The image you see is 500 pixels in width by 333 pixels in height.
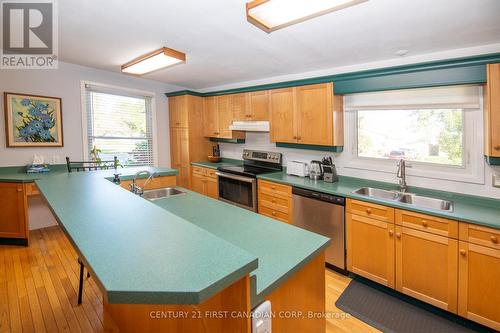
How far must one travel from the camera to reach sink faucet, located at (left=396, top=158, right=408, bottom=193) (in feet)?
8.98

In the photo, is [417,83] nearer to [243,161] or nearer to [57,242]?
[243,161]

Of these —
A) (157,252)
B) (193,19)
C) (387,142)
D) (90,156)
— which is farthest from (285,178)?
(90,156)

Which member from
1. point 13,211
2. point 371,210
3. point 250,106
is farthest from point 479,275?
point 13,211

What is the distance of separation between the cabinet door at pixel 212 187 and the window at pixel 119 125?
1156 mm

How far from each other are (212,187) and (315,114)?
2142 mm

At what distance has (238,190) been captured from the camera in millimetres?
3963

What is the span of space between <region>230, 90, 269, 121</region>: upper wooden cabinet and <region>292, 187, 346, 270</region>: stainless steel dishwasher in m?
1.41

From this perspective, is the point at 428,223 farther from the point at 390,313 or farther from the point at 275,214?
the point at 275,214

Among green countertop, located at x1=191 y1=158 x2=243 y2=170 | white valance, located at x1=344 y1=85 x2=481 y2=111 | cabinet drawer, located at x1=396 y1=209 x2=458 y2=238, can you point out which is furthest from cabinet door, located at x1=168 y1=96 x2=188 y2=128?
cabinet drawer, located at x1=396 y1=209 x2=458 y2=238

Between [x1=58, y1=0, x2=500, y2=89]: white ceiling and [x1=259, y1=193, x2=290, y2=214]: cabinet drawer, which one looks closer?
[x1=58, y1=0, x2=500, y2=89]: white ceiling

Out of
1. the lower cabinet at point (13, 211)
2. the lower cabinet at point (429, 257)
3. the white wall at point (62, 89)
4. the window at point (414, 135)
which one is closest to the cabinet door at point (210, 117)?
the white wall at point (62, 89)

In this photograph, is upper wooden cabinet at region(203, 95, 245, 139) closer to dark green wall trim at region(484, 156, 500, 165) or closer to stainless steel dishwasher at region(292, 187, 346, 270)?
stainless steel dishwasher at region(292, 187, 346, 270)

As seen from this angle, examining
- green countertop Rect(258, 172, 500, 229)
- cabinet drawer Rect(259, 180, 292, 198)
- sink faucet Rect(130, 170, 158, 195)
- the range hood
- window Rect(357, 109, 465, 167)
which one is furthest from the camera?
the range hood

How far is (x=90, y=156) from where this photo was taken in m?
4.01
